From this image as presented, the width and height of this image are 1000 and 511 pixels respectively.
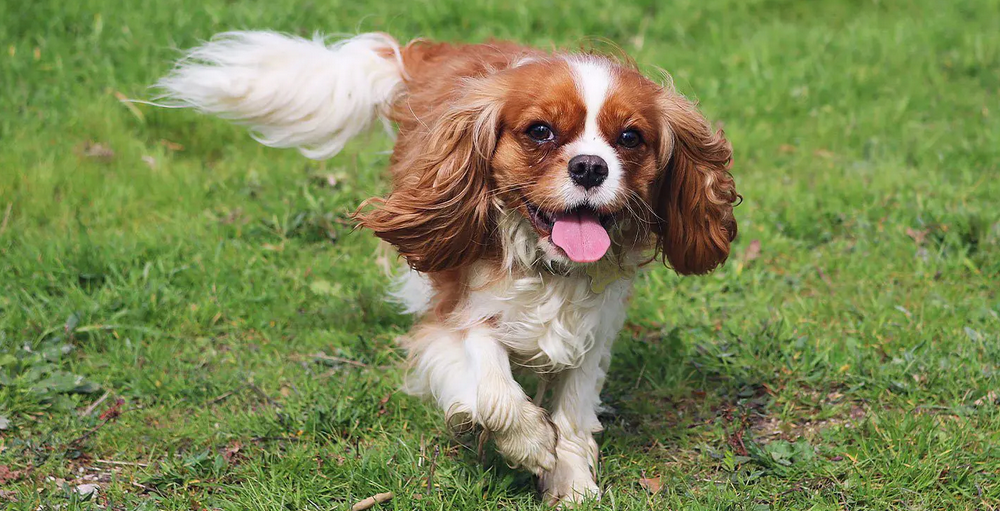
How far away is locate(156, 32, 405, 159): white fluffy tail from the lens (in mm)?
4469

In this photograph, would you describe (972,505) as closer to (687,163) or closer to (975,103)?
(687,163)

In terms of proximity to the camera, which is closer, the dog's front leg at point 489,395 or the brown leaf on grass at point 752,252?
the dog's front leg at point 489,395

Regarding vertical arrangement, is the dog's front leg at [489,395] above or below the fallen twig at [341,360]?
above

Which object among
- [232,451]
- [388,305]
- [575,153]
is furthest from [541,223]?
[388,305]

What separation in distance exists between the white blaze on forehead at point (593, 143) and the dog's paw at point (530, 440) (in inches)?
28.0

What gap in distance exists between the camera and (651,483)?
375 cm

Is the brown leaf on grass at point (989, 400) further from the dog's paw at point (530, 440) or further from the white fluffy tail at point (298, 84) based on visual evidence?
the white fluffy tail at point (298, 84)

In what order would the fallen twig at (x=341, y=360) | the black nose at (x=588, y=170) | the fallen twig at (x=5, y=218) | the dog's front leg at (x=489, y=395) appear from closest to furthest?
the black nose at (x=588, y=170)
the dog's front leg at (x=489, y=395)
the fallen twig at (x=341, y=360)
the fallen twig at (x=5, y=218)

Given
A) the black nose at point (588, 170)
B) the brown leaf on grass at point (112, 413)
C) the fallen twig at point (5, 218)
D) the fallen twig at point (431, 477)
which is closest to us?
the black nose at point (588, 170)

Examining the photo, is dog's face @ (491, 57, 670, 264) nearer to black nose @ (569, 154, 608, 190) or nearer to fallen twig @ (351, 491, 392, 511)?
black nose @ (569, 154, 608, 190)

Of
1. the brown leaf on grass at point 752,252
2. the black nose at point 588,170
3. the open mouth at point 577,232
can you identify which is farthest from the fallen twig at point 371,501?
the brown leaf on grass at point 752,252

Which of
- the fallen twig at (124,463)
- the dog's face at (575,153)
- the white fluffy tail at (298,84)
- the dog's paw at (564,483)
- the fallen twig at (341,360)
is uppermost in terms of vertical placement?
the dog's face at (575,153)

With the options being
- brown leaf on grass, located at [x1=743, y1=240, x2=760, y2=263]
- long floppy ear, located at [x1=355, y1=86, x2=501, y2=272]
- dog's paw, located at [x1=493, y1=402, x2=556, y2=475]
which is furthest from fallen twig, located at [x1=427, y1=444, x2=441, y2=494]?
brown leaf on grass, located at [x1=743, y1=240, x2=760, y2=263]

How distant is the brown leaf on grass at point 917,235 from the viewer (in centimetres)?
526
